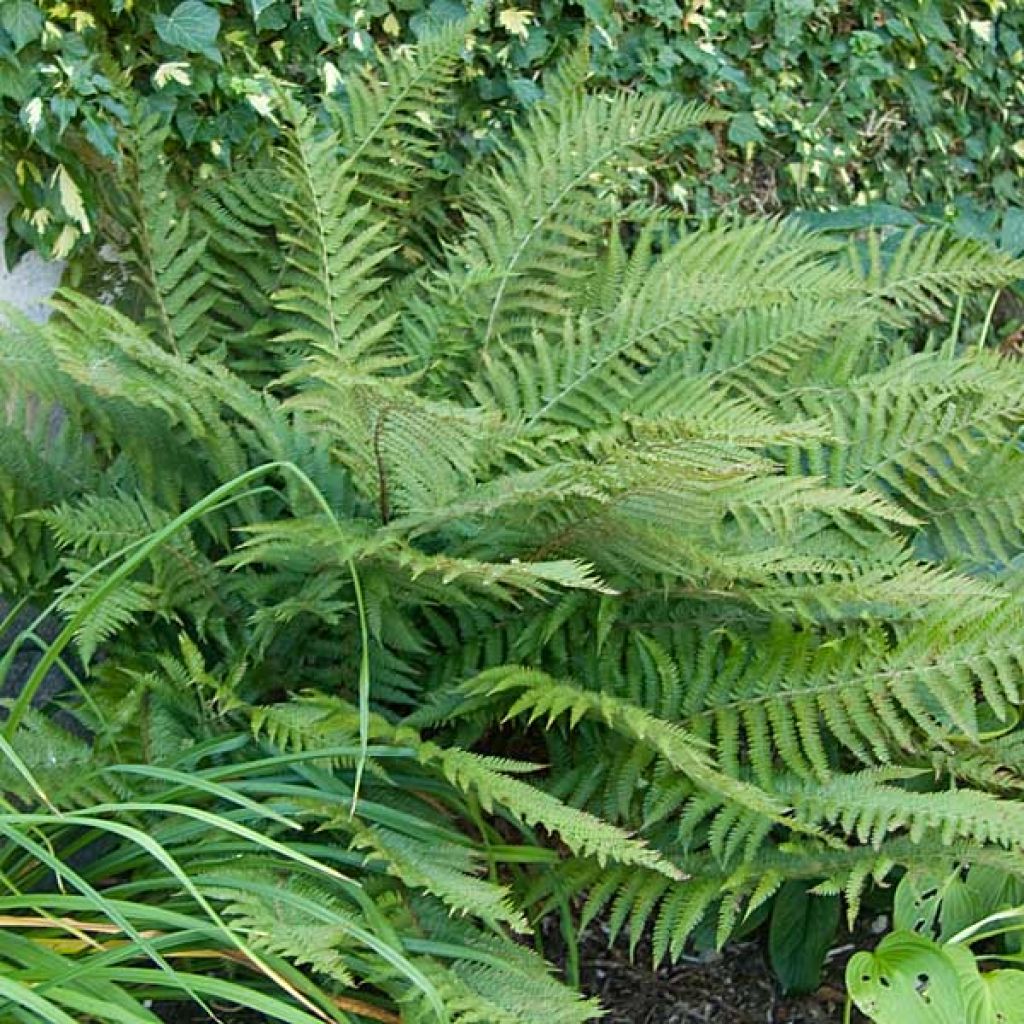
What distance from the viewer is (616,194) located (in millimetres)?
2738

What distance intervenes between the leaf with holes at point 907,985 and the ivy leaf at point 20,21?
1594mm

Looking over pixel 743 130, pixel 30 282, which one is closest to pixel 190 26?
pixel 30 282

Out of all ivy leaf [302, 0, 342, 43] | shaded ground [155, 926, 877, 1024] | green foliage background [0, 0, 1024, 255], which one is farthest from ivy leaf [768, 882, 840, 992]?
ivy leaf [302, 0, 342, 43]

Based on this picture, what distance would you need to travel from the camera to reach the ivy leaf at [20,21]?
1.94m

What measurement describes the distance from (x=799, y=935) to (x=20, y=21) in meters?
1.63

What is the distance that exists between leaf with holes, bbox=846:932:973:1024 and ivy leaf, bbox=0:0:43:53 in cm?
159

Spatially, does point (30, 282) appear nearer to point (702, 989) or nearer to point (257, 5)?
point (257, 5)

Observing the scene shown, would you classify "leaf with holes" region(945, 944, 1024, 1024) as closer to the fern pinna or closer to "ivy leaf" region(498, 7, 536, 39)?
the fern pinna

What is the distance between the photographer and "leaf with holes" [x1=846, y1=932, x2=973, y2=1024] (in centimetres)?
154

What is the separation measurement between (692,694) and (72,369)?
0.87 meters

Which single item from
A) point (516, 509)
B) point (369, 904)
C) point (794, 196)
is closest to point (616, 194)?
point (794, 196)

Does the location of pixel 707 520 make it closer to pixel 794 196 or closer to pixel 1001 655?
pixel 1001 655

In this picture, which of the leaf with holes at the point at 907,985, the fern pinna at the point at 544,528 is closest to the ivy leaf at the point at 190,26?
the fern pinna at the point at 544,528

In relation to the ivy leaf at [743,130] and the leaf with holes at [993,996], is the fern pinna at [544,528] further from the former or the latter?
the ivy leaf at [743,130]
